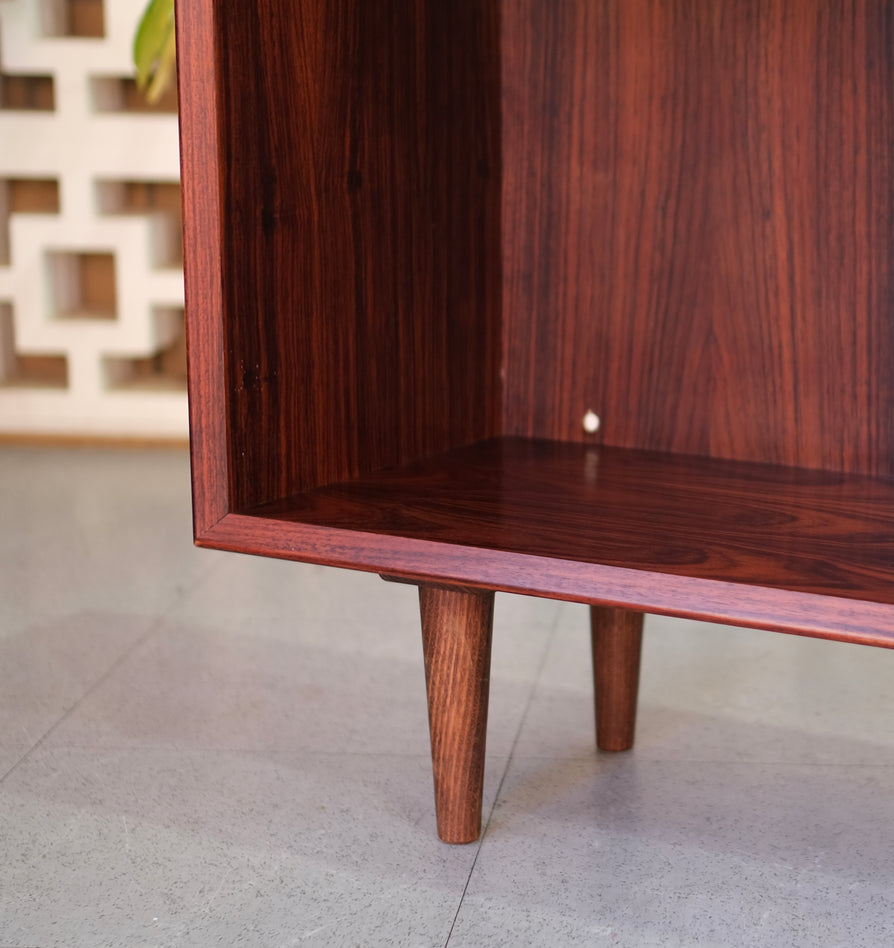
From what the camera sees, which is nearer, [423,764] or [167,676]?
[423,764]

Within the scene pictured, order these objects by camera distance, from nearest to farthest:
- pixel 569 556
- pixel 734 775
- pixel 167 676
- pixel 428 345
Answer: pixel 569 556 → pixel 428 345 → pixel 734 775 → pixel 167 676

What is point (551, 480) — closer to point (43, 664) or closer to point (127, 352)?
point (43, 664)

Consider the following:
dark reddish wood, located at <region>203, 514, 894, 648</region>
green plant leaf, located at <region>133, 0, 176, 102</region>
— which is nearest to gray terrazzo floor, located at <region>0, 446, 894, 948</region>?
dark reddish wood, located at <region>203, 514, 894, 648</region>

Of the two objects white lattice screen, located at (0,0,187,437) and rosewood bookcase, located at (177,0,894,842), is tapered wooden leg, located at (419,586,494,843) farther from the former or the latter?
white lattice screen, located at (0,0,187,437)

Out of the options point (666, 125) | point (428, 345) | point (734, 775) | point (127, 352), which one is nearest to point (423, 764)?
point (734, 775)

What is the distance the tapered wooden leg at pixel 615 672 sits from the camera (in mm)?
979

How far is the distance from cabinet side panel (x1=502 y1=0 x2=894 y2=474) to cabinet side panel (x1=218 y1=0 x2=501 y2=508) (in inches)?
1.7

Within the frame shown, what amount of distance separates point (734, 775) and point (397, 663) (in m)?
0.40

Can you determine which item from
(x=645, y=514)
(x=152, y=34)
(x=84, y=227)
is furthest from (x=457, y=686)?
(x=84, y=227)

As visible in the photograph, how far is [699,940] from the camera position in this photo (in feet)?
2.44

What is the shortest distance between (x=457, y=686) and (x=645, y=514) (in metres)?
0.18

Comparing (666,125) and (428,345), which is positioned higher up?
(666,125)

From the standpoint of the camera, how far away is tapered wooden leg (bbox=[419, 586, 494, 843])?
79 cm

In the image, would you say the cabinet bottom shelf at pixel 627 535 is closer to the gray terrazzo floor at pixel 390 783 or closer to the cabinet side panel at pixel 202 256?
the cabinet side panel at pixel 202 256
